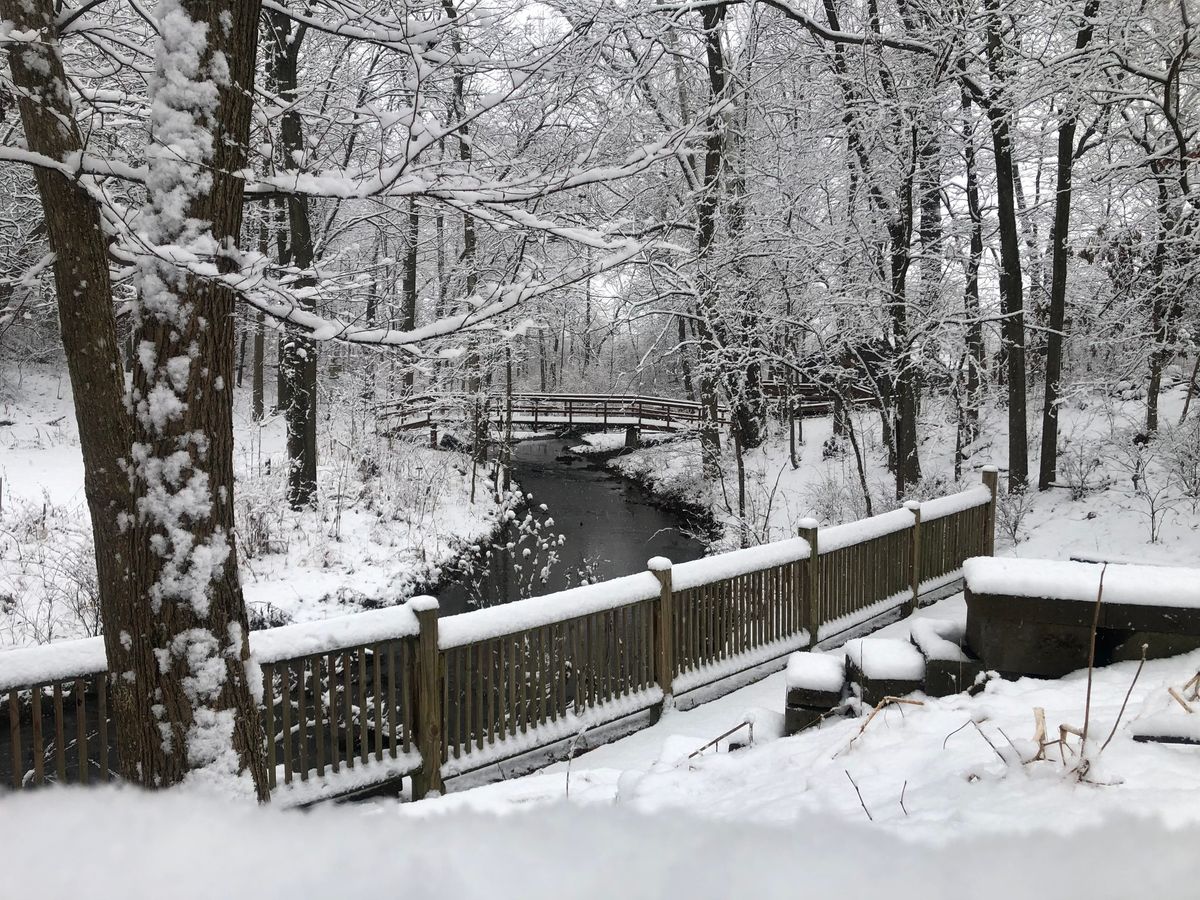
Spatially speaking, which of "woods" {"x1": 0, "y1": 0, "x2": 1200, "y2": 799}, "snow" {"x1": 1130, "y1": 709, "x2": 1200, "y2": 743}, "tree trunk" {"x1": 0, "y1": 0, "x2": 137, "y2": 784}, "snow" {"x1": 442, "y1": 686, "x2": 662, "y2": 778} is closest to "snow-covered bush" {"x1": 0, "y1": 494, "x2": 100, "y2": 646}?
"woods" {"x1": 0, "y1": 0, "x2": 1200, "y2": 799}

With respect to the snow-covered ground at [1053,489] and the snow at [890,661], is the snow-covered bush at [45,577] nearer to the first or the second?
the snow at [890,661]

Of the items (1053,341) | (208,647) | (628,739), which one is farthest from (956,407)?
(208,647)

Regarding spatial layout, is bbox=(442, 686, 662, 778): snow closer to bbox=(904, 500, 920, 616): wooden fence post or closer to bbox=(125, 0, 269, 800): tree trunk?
bbox=(125, 0, 269, 800): tree trunk

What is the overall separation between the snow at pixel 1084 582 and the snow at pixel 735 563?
2067 millimetres

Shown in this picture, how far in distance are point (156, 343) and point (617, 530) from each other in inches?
484

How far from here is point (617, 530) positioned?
48.5ft

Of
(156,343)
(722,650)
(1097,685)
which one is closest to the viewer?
(156,343)

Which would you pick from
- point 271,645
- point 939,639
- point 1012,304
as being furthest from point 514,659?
point 1012,304

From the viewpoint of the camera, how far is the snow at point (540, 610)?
453 centimetres

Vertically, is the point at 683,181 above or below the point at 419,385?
above

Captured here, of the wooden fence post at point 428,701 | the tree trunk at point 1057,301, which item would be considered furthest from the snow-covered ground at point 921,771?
the tree trunk at point 1057,301

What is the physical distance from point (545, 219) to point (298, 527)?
29.1 ft

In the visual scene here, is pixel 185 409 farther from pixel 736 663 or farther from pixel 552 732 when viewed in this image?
pixel 736 663

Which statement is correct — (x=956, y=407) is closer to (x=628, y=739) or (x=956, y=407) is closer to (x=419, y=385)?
(x=419, y=385)
